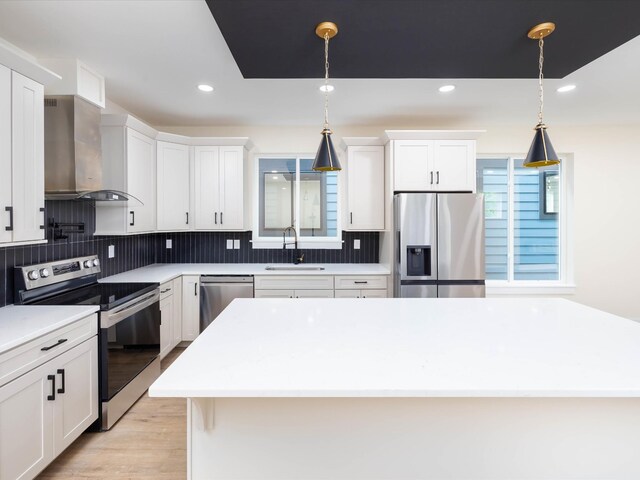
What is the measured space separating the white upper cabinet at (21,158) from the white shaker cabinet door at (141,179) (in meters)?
1.07

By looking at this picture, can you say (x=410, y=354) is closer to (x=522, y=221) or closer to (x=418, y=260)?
(x=418, y=260)

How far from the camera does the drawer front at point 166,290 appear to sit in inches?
121

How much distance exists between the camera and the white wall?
4.04 meters

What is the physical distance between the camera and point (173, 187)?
11.9 ft

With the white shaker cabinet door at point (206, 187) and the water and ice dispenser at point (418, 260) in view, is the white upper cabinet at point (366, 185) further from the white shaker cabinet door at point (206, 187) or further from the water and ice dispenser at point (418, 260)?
the white shaker cabinet door at point (206, 187)

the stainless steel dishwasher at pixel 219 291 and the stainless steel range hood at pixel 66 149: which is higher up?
the stainless steel range hood at pixel 66 149

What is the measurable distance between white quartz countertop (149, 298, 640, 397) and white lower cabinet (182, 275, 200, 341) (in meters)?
1.83

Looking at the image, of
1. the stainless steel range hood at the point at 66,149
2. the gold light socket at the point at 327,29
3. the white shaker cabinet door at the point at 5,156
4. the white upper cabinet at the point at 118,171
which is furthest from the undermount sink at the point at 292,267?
the gold light socket at the point at 327,29

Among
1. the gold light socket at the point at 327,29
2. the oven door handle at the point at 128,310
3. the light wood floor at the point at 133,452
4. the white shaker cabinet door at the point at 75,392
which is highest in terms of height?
the gold light socket at the point at 327,29

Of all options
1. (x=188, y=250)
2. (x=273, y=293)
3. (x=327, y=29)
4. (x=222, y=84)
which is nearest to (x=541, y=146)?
(x=327, y=29)

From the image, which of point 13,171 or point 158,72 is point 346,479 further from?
point 158,72

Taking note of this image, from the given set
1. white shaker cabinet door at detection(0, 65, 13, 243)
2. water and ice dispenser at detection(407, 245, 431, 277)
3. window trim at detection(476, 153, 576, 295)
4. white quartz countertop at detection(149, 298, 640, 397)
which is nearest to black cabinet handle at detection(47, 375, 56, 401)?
white shaker cabinet door at detection(0, 65, 13, 243)

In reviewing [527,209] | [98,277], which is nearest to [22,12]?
[98,277]

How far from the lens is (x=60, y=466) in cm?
191
